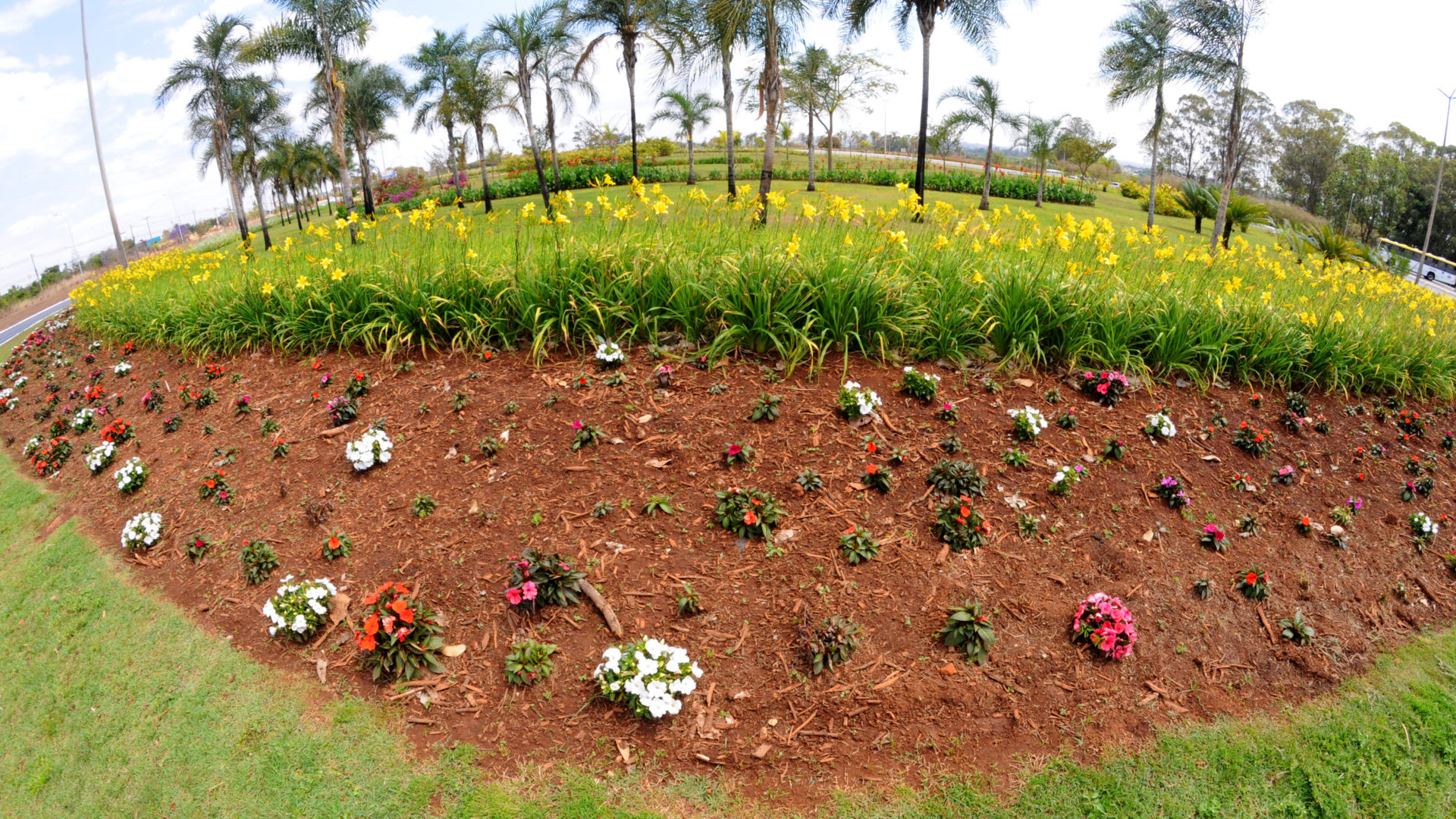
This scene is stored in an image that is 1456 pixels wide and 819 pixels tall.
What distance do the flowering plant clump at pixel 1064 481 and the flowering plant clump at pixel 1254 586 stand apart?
34.6 inches

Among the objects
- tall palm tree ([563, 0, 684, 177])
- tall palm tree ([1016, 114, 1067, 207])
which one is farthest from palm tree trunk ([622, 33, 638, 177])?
tall palm tree ([1016, 114, 1067, 207])

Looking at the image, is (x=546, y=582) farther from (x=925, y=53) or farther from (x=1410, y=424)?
(x=925, y=53)

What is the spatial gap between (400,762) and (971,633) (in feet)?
7.83

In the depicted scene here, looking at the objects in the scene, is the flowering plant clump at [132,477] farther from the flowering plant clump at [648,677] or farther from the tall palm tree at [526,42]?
the tall palm tree at [526,42]

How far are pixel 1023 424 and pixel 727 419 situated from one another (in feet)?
5.63

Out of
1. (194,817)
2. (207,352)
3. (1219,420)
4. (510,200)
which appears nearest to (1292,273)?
(1219,420)

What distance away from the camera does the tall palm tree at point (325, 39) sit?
17.5m

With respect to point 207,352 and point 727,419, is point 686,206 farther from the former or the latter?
point 207,352

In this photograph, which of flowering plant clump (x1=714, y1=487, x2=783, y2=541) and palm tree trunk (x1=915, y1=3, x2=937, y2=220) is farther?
palm tree trunk (x1=915, y1=3, x2=937, y2=220)

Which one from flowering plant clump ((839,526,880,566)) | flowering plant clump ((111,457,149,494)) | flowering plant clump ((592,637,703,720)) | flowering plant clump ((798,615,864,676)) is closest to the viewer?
flowering plant clump ((592,637,703,720))

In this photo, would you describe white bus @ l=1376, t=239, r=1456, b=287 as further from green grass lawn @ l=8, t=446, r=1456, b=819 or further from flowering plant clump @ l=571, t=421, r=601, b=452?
flowering plant clump @ l=571, t=421, r=601, b=452

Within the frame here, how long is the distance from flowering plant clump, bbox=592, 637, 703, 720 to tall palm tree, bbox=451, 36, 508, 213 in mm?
23808

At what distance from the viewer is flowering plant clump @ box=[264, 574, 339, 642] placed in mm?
3188

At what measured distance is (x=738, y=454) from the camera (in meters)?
3.57
